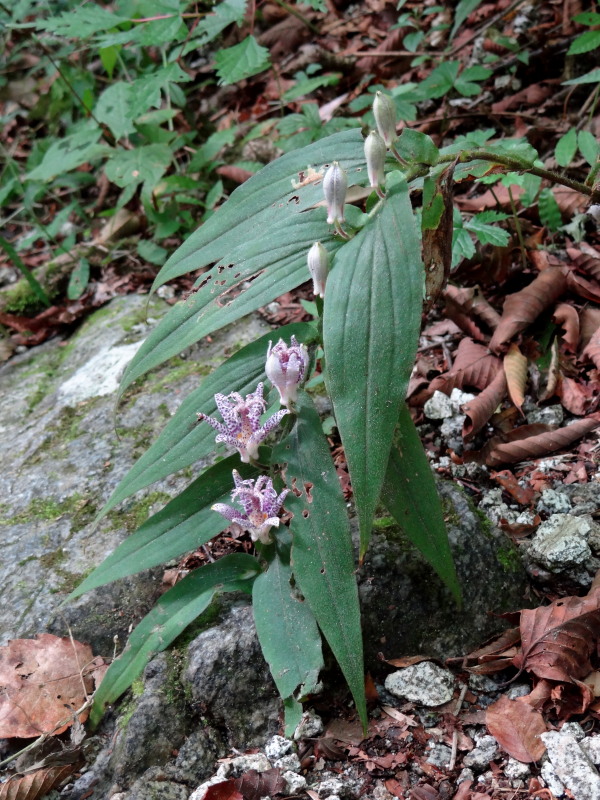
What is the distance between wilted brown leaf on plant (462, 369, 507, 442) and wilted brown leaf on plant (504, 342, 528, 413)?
0.03 m

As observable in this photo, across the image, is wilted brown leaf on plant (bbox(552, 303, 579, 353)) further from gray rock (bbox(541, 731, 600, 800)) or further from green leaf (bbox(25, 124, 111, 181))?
green leaf (bbox(25, 124, 111, 181))

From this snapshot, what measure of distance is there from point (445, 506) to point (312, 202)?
616 mm

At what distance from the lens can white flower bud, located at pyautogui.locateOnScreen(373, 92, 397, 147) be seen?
1060 mm

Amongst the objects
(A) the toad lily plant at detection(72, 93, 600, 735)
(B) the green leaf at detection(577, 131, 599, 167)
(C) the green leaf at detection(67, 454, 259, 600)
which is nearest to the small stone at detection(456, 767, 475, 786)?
(A) the toad lily plant at detection(72, 93, 600, 735)

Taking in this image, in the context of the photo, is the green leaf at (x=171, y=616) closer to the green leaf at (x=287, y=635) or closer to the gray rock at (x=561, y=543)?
the green leaf at (x=287, y=635)

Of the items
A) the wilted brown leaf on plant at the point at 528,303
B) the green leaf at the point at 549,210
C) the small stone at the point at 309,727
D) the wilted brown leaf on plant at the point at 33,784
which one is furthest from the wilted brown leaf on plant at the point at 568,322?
the wilted brown leaf on plant at the point at 33,784

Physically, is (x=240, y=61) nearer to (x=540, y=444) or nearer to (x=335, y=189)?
(x=335, y=189)

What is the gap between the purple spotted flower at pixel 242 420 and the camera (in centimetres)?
111

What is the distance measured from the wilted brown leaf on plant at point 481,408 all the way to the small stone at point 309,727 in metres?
0.72

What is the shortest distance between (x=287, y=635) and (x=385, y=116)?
812mm

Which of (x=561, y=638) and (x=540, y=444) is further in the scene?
(x=540, y=444)

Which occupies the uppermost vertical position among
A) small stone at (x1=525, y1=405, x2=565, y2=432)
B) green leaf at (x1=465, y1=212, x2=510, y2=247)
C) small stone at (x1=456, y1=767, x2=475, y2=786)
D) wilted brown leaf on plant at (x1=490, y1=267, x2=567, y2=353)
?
Answer: green leaf at (x1=465, y1=212, x2=510, y2=247)

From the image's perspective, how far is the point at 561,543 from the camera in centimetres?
127

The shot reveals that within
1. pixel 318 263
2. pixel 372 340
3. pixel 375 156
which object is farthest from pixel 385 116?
pixel 372 340
